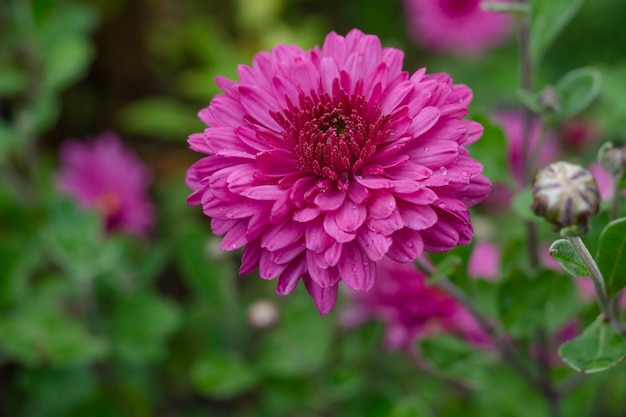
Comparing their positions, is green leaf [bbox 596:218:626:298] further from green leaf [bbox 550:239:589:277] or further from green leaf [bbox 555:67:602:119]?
green leaf [bbox 555:67:602:119]

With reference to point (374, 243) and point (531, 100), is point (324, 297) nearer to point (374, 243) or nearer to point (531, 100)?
point (374, 243)

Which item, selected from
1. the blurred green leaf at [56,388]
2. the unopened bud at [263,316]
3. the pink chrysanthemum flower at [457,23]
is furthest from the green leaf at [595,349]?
the pink chrysanthemum flower at [457,23]

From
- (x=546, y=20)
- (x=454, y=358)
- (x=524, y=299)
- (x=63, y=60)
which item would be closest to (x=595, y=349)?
(x=524, y=299)

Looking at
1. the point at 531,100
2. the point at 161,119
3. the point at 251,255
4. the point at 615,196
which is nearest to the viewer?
the point at 251,255

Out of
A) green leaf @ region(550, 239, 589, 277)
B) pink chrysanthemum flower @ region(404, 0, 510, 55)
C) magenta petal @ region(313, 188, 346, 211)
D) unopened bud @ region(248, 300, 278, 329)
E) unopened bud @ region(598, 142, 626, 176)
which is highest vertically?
pink chrysanthemum flower @ region(404, 0, 510, 55)

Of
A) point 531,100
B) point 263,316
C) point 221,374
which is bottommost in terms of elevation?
point 221,374

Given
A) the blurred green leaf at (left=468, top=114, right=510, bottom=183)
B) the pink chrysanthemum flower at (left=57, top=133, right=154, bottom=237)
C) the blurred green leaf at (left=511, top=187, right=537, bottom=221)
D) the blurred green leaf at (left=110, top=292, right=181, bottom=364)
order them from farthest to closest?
the pink chrysanthemum flower at (left=57, top=133, right=154, bottom=237), the blurred green leaf at (left=110, top=292, right=181, bottom=364), the blurred green leaf at (left=468, top=114, right=510, bottom=183), the blurred green leaf at (left=511, top=187, right=537, bottom=221)

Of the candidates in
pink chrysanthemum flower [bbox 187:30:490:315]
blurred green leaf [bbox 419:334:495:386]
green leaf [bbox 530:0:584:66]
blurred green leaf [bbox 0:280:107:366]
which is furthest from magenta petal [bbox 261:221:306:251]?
blurred green leaf [bbox 0:280:107:366]
